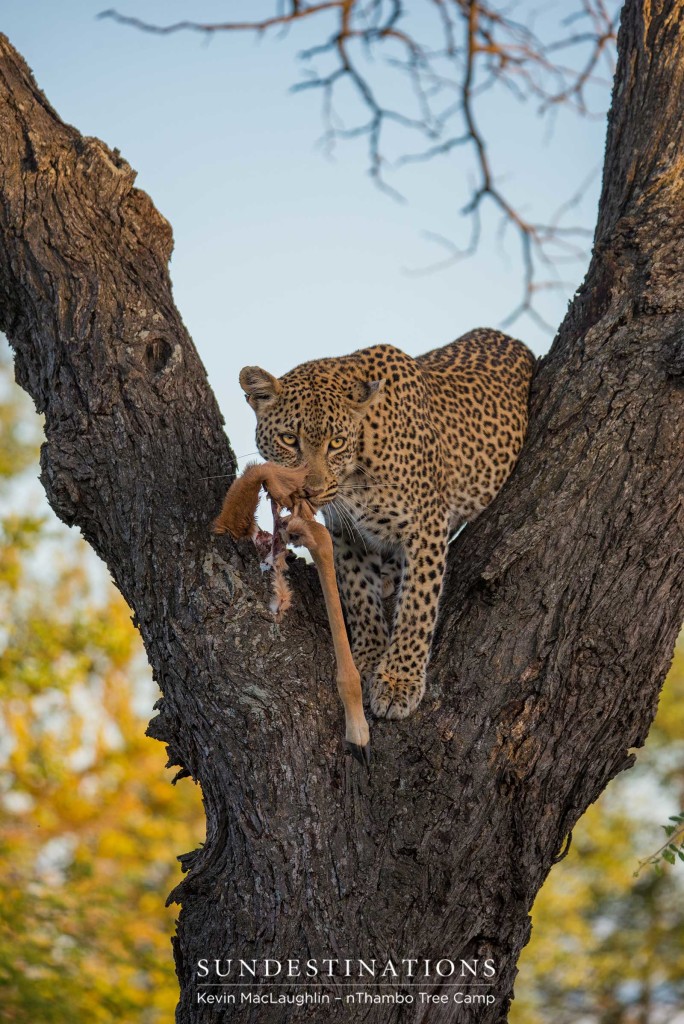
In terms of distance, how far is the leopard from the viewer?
19.0ft

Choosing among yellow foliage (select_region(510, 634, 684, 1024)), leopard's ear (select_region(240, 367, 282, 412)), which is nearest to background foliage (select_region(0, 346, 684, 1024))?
yellow foliage (select_region(510, 634, 684, 1024))

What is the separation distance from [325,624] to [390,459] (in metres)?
1.57

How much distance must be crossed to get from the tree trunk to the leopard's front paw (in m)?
0.15

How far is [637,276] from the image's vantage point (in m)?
5.45

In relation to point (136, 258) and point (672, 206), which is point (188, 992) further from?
point (672, 206)

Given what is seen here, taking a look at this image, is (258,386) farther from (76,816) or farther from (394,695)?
(76,816)

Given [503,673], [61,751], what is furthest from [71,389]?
[61,751]

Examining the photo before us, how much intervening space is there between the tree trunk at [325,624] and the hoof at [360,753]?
0.15 feet

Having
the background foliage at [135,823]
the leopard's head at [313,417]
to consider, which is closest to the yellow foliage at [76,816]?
the background foliage at [135,823]

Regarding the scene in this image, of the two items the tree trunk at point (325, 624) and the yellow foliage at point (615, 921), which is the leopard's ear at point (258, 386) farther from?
the yellow foliage at point (615, 921)

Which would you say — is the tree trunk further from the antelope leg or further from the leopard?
the leopard

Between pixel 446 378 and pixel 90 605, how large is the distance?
408 inches

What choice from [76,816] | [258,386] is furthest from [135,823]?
[258,386]

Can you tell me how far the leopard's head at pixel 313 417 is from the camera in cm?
600
